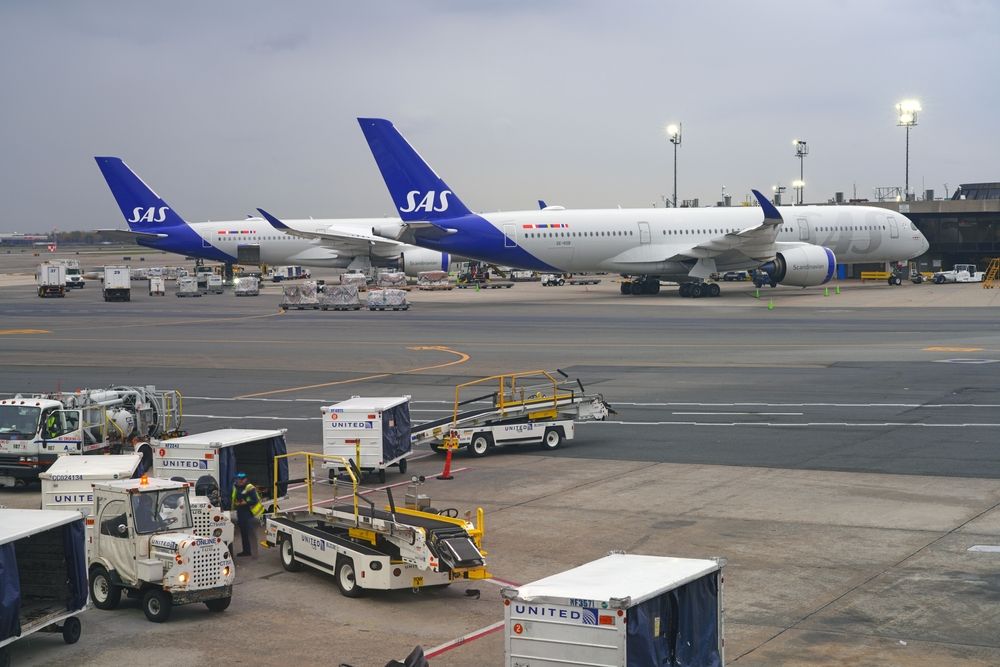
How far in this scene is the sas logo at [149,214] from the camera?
110 m

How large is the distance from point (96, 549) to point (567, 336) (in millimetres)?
40416

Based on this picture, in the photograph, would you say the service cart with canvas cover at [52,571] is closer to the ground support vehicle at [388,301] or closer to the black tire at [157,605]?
the black tire at [157,605]

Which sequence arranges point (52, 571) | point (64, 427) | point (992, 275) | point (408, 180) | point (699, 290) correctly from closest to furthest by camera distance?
point (52, 571) → point (64, 427) → point (408, 180) → point (699, 290) → point (992, 275)

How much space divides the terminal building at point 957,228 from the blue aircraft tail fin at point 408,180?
49.4 m

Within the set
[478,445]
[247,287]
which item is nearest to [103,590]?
[478,445]

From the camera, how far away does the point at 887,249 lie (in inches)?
3408

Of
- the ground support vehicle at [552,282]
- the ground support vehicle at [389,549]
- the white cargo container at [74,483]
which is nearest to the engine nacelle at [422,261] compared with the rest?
the ground support vehicle at [552,282]

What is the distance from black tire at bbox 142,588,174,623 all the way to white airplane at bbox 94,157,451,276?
286 feet

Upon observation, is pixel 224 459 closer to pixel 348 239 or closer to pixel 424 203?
pixel 424 203

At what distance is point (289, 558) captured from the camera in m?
20.1

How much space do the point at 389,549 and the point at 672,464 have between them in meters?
11.4

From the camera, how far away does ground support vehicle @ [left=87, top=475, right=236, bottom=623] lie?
17.3 meters

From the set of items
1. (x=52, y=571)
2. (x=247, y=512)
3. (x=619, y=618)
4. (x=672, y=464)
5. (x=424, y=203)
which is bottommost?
(x=672, y=464)

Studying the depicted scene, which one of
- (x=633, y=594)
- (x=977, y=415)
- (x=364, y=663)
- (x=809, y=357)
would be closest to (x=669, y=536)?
(x=364, y=663)
